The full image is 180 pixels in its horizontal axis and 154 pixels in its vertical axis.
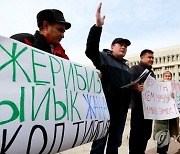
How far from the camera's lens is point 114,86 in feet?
10.7

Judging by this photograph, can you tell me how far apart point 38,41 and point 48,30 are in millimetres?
128

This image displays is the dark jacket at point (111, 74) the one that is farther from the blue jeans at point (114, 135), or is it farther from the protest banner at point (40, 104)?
the protest banner at point (40, 104)

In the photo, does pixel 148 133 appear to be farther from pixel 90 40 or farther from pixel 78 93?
Answer: pixel 78 93

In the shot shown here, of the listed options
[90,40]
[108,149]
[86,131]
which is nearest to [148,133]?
[108,149]

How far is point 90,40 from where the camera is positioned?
117 inches

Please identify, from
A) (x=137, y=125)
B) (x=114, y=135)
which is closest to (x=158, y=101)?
(x=137, y=125)

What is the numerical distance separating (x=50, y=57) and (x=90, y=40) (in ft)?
3.32

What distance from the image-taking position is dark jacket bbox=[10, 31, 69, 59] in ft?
7.09

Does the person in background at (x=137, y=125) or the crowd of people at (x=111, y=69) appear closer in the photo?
the crowd of people at (x=111, y=69)

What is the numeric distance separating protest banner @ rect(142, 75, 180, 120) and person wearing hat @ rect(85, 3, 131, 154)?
57cm

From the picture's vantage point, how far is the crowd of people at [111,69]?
222 cm

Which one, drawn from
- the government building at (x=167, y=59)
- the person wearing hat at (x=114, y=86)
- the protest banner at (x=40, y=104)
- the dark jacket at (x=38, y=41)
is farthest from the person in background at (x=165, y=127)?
the government building at (x=167, y=59)

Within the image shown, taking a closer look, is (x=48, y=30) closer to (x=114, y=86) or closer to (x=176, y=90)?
(x=114, y=86)

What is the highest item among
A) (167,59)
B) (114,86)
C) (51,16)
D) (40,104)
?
(167,59)
